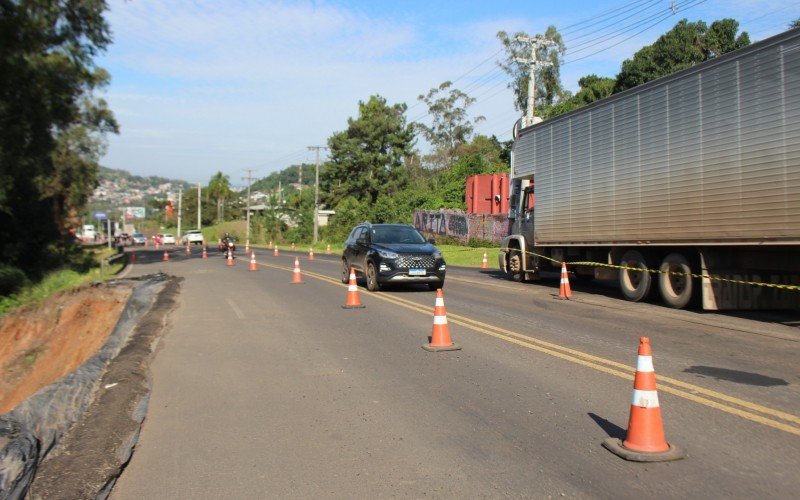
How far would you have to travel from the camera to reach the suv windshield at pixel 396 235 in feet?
54.3

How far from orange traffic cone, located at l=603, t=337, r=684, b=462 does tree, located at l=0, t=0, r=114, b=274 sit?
73.6ft

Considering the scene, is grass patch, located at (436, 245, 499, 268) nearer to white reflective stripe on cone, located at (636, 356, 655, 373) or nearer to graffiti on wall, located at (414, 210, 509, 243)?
graffiti on wall, located at (414, 210, 509, 243)

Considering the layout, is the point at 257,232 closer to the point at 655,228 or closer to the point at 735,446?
the point at 655,228

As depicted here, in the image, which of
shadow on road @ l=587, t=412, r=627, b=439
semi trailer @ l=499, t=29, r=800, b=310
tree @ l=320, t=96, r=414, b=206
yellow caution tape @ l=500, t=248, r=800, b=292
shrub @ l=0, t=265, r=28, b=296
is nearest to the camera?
shadow on road @ l=587, t=412, r=627, b=439

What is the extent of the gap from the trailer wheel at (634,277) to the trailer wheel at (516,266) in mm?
4713

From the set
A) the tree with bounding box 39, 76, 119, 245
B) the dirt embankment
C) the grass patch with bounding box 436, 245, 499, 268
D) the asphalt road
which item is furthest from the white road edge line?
the tree with bounding box 39, 76, 119, 245

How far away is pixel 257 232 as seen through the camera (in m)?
78.6

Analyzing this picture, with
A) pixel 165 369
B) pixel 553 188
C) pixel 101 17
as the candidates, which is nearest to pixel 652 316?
pixel 553 188

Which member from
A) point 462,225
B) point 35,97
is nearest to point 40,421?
point 35,97

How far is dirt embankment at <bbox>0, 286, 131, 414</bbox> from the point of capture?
13.0 meters

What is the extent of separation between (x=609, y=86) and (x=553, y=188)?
35444mm

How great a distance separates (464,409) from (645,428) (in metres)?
1.72

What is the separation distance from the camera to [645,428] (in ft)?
14.6

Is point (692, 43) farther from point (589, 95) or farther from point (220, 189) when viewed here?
point (220, 189)
